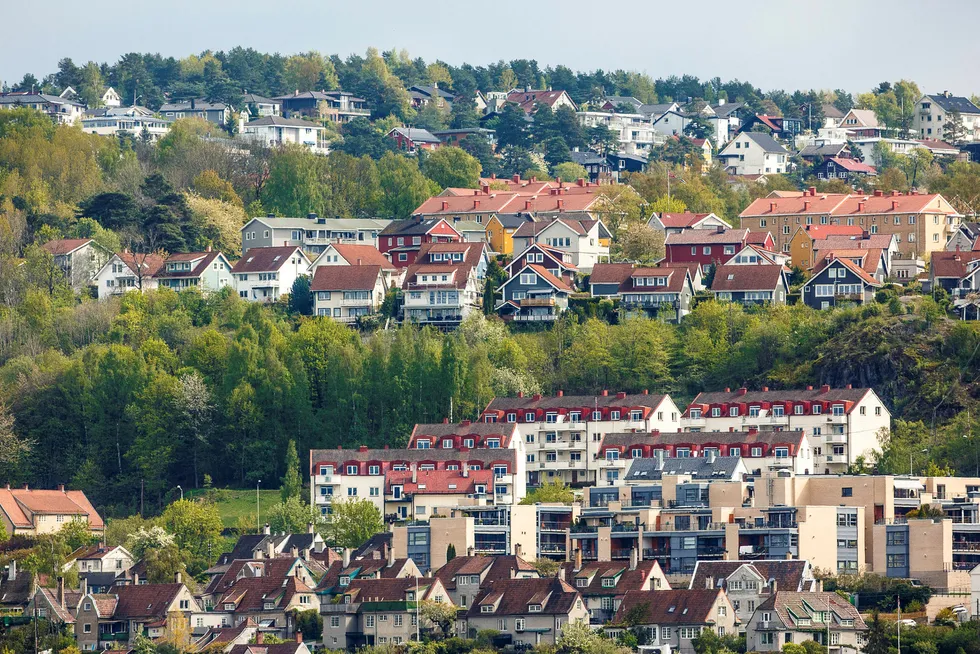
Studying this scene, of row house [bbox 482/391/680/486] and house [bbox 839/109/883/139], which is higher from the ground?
house [bbox 839/109/883/139]

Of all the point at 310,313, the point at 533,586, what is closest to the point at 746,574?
the point at 533,586

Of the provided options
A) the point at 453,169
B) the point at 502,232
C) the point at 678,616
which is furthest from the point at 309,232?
the point at 678,616

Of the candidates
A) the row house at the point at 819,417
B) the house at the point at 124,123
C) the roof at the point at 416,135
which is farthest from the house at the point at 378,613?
the house at the point at 124,123

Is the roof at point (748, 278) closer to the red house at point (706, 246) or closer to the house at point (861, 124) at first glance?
the red house at point (706, 246)

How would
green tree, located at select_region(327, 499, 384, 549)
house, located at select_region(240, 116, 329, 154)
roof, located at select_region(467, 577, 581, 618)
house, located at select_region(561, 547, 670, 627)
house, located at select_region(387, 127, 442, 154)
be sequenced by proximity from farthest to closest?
house, located at select_region(240, 116, 329, 154), house, located at select_region(387, 127, 442, 154), green tree, located at select_region(327, 499, 384, 549), house, located at select_region(561, 547, 670, 627), roof, located at select_region(467, 577, 581, 618)

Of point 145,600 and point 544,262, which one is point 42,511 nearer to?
point 145,600

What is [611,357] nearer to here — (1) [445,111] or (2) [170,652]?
(2) [170,652]

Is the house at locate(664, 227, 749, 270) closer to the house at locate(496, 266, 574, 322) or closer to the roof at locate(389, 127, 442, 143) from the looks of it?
the house at locate(496, 266, 574, 322)

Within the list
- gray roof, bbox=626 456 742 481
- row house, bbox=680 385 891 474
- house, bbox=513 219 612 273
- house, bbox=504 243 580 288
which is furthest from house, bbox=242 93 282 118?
gray roof, bbox=626 456 742 481
